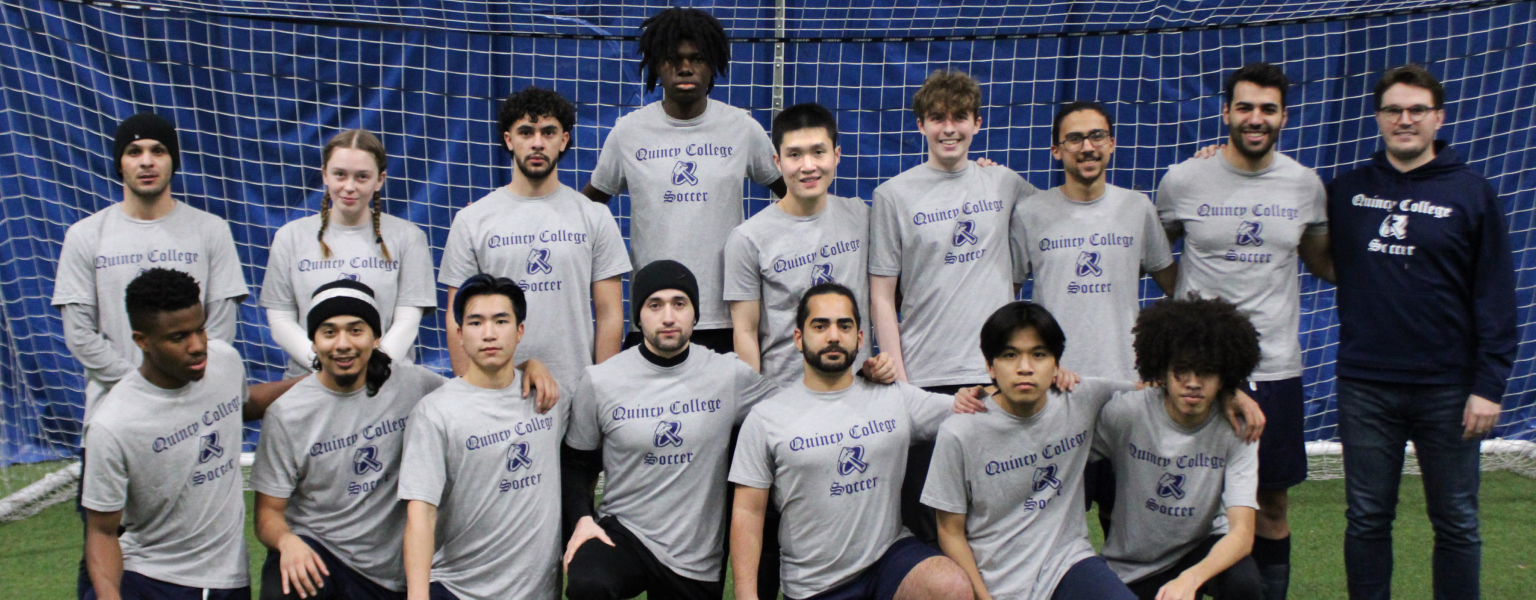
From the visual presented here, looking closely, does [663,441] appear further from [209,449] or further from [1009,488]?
[209,449]

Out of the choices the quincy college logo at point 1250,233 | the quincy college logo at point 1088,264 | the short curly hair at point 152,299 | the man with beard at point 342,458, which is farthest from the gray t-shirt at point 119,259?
the quincy college logo at point 1250,233

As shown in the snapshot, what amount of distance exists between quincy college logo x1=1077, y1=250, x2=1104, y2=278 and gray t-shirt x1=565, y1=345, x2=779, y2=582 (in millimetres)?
1079

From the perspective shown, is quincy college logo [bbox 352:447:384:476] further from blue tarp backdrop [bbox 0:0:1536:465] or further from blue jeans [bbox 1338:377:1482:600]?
blue jeans [bbox 1338:377:1482:600]

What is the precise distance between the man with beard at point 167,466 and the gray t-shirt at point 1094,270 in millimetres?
2382

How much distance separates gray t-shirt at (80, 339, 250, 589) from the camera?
325 cm

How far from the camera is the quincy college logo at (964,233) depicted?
3807mm

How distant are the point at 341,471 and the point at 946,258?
186cm

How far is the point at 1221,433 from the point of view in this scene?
3.40 meters

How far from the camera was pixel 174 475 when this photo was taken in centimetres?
333

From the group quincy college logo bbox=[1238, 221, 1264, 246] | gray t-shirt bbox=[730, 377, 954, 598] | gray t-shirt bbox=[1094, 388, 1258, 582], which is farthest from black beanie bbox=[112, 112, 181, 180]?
Result: quincy college logo bbox=[1238, 221, 1264, 246]

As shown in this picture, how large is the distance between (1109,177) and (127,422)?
453 cm

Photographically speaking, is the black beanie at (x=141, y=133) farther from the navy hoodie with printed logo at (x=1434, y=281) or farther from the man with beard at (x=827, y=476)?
the navy hoodie with printed logo at (x=1434, y=281)

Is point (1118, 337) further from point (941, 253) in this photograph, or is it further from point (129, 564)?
point (129, 564)

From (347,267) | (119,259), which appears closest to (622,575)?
(347,267)
